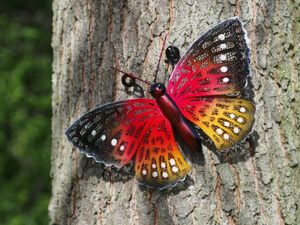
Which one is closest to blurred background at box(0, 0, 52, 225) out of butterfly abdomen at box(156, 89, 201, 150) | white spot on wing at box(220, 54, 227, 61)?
butterfly abdomen at box(156, 89, 201, 150)

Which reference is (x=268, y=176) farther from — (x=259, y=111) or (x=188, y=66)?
(x=188, y=66)

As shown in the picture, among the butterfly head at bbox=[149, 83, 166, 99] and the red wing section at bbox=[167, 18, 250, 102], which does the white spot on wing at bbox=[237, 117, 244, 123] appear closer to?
the red wing section at bbox=[167, 18, 250, 102]

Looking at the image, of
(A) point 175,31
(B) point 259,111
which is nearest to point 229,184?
(B) point 259,111

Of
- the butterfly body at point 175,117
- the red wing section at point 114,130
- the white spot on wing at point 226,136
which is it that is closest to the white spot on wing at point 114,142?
the red wing section at point 114,130

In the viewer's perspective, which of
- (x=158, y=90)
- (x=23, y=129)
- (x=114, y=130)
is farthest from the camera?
(x=23, y=129)

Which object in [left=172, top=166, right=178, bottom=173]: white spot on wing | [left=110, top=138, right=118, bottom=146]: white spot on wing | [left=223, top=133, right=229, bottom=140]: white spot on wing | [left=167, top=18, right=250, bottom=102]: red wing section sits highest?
[left=167, top=18, right=250, bottom=102]: red wing section

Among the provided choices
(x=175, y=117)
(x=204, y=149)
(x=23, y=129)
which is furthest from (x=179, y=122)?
(x=23, y=129)

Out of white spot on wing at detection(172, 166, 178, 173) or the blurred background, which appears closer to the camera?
white spot on wing at detection(172, 166, 178, 173)

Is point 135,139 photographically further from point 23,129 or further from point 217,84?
point 23,129

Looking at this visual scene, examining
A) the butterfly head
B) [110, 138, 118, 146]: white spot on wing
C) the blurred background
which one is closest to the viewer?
the butterfly head
